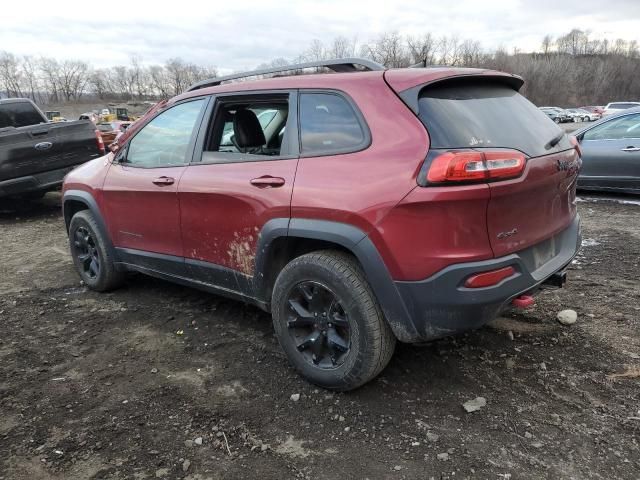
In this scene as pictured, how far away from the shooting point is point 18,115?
893 cm

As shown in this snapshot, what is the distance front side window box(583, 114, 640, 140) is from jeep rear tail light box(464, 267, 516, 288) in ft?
20.7

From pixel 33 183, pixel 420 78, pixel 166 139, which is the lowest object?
pixel 33 183

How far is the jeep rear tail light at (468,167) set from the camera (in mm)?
2346

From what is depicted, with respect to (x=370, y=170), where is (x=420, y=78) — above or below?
above

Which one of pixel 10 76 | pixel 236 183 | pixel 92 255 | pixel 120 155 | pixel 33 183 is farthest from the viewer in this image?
pixel 10 76

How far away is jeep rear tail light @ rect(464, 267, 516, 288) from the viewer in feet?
7.93

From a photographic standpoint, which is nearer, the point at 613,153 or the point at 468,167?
the point at 468,167

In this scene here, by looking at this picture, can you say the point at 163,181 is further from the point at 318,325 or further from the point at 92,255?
the point at 318,325

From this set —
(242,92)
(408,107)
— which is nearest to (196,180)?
(242,92)

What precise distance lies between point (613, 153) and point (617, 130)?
0.46 metres

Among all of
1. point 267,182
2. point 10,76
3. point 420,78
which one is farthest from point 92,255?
point 10,76

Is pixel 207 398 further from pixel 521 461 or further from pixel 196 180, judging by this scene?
pixel 521 461

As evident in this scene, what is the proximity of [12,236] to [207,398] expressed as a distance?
18.6 feet

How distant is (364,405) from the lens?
281 centimetres
